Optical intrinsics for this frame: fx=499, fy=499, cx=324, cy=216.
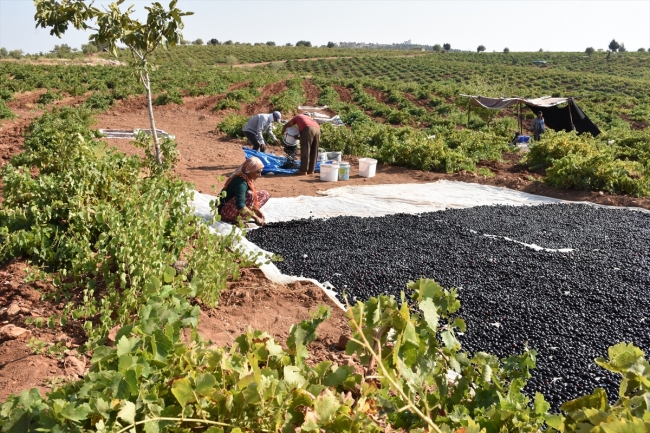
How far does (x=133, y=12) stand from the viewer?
22.2ft

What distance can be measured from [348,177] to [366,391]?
24.9 feet

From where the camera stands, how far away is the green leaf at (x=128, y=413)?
4.51 feet

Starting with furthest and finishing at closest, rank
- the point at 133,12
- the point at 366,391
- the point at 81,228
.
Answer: the point at 133,12
the point at 81,228
the point at 366,391

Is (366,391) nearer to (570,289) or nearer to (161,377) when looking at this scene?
(161,377)

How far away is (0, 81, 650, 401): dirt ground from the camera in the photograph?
2.67m

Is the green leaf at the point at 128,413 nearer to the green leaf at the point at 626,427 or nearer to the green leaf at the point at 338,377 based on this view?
the green leaf at the point at 338,377

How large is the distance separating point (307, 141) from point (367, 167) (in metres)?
1.21

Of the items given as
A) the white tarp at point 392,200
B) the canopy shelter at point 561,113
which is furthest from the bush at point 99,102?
the canopy shelter at point 561,113

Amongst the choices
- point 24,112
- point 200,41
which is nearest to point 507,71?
point 24,112

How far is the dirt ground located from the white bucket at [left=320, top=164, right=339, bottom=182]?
0.17 meters

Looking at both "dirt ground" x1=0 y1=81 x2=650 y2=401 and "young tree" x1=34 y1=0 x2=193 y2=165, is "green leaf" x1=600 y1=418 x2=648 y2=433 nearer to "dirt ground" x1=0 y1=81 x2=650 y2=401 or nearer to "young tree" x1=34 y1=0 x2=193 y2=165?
"dirt ground" x1=0 y1=81 x2=650 y2=401

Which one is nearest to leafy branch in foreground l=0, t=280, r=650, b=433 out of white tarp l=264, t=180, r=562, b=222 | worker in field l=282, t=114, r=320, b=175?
white tarp l=264, t=180, r=562, b=222

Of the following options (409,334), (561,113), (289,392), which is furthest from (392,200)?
(561,113)

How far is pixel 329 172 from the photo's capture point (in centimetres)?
873
